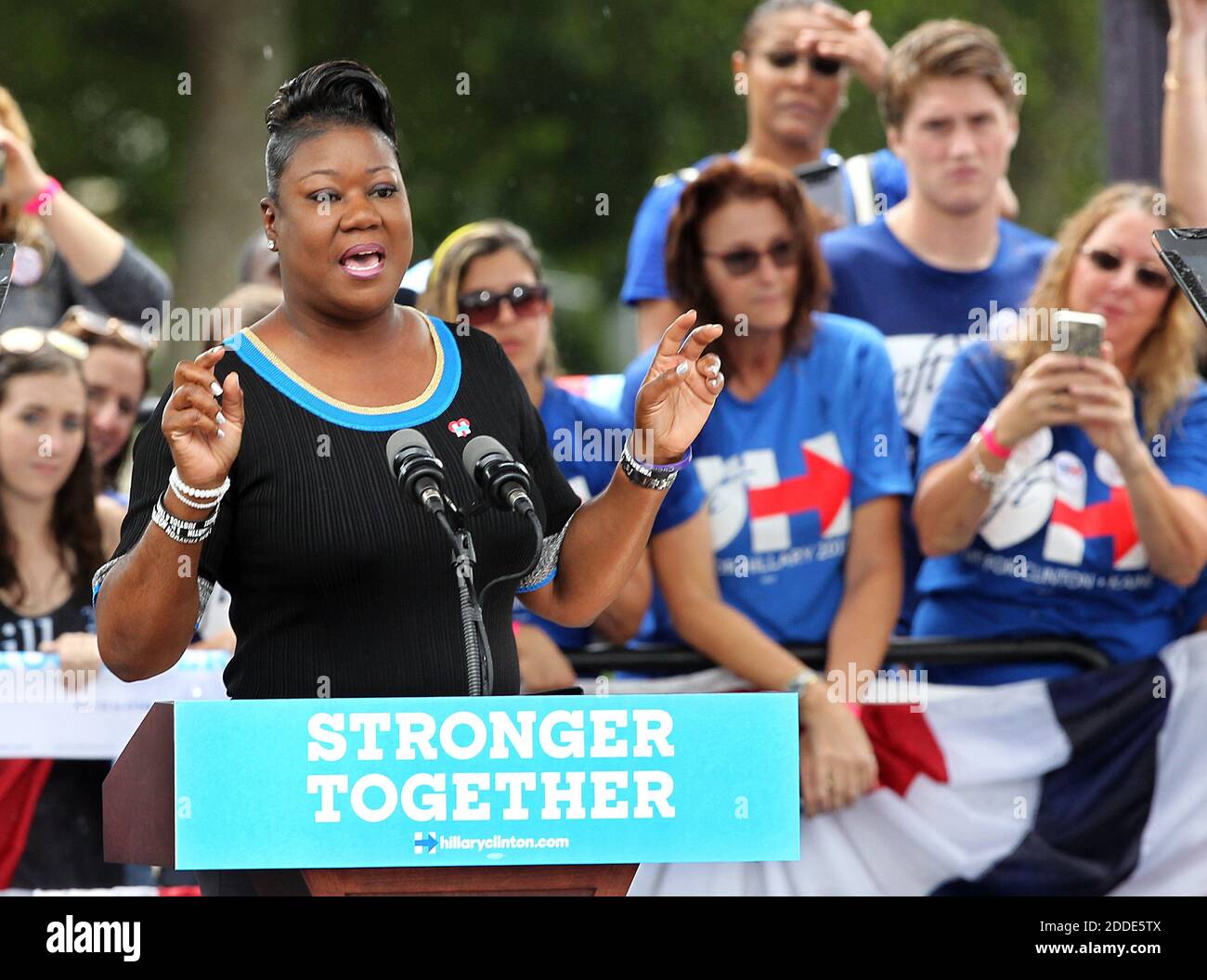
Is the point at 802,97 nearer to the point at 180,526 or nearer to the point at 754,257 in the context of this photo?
the point at 754,257

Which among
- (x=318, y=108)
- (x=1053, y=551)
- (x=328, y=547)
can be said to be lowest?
(x=328, y=547)

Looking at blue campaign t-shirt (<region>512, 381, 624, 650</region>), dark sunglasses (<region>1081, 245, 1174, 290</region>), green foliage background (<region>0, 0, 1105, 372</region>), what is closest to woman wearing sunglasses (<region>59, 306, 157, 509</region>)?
blue campaign t-shirt (<region>512, 381, 624, 650</region>)

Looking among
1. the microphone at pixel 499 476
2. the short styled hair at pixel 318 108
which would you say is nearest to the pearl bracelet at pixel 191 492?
the microphone at pixel 499 476

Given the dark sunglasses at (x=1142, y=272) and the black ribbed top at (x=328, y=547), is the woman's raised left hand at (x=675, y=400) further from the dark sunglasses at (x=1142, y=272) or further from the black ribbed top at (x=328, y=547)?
the dark sunglasses at (x=1142, y=272)

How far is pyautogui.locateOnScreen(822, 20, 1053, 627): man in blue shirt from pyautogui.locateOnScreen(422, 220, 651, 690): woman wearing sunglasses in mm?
850

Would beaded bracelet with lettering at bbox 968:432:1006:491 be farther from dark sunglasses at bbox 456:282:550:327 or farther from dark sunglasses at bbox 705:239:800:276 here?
dark sunglasses at bbox 456:282:550:327

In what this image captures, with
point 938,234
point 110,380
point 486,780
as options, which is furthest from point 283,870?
point 938,234

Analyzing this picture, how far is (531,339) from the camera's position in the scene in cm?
420

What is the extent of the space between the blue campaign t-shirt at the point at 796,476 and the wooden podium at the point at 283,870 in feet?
5.85

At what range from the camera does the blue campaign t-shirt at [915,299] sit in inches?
178

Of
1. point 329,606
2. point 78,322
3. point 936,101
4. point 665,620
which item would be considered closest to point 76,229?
point 78,322

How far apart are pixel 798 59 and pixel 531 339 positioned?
4.20ft

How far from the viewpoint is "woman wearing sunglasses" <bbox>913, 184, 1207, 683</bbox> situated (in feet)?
13.3
